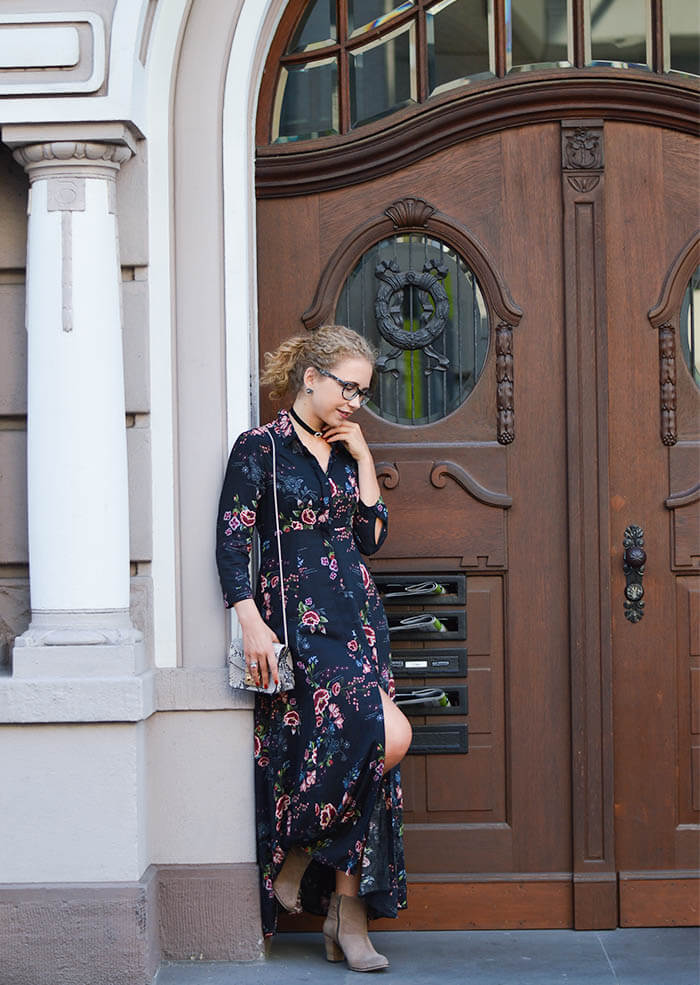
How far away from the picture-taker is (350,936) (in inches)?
172

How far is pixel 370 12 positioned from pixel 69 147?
123cm

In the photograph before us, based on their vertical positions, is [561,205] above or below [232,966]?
above

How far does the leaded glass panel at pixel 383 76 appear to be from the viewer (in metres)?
4.78

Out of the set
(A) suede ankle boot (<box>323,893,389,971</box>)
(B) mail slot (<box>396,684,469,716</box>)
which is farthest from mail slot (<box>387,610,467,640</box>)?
(A) suede ankle boot (<box>323,893,389,971</box>)

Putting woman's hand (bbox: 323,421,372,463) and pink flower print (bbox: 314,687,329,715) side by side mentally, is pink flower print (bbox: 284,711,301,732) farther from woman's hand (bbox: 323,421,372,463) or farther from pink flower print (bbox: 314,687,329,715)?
woman's hand (bbox: 323,421,372,463)

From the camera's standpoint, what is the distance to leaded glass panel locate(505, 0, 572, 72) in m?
4.78

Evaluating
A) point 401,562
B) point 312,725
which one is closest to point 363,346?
point 401,562

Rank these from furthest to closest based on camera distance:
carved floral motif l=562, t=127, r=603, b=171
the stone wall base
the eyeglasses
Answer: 1. carved floral motif l=562, t=127, r=603, b=171
2. the eyeglasses
3. the stone wall base

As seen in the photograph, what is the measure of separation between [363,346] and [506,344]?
0.64 metres

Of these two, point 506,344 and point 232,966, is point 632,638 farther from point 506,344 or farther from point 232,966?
point 232,966

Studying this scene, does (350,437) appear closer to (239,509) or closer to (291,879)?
(239,509)

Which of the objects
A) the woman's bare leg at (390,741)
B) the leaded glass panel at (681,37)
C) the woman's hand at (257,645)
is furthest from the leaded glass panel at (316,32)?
the woman's bare leg at (390,741)

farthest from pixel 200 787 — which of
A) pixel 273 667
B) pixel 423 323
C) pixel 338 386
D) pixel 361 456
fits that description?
pixel 423 323

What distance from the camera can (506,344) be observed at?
4.77 metres
